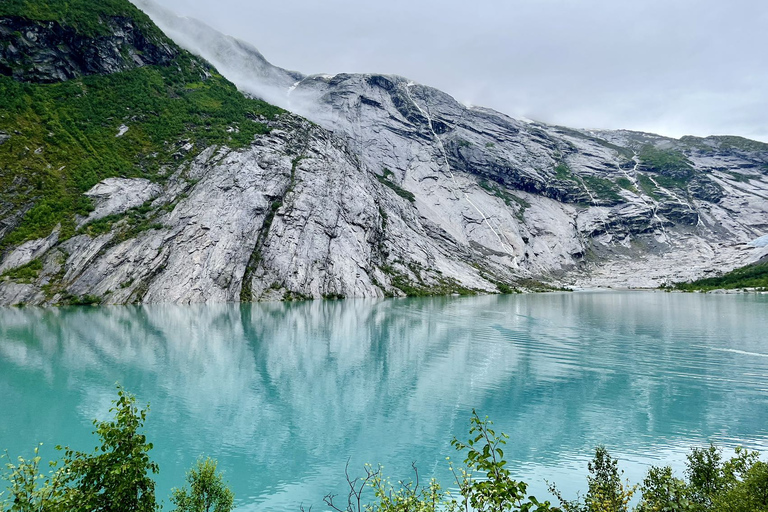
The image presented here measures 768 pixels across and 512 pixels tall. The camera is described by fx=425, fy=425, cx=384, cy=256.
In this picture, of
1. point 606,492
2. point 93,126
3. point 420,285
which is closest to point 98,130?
point 93,126

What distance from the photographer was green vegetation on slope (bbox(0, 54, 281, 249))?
84688mm

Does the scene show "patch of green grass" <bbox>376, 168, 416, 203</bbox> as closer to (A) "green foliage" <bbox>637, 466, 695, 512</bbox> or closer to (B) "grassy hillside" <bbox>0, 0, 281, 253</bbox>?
(B) "grassy hillside" <bbox>0, 0, 281, 253</bbox>

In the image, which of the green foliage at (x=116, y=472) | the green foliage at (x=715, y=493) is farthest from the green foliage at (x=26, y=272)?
the green foliage at (x=715, y=493)

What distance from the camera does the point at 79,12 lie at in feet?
412

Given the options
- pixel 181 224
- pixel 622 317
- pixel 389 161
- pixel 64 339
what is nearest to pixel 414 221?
pixel 389 161

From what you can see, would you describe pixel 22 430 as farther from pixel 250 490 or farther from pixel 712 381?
pixel 712 381

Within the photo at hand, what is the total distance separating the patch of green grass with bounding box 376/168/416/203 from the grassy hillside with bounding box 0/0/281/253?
4747 cm

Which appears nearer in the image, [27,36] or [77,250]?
[77,250]

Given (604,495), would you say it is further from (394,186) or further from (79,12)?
(79,12)

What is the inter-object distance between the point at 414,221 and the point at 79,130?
98.0 meters

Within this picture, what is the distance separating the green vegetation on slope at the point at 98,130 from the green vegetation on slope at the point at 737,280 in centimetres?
15810

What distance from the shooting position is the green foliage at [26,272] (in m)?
74.5

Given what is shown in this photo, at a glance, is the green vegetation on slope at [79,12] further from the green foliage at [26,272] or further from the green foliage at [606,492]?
the green foliage at [606,492]

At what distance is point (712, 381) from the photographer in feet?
102
